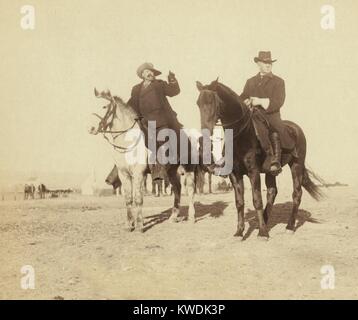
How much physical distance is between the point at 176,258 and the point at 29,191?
578cm

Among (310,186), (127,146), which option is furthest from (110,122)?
(310,186)

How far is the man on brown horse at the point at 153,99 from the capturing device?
440 inches

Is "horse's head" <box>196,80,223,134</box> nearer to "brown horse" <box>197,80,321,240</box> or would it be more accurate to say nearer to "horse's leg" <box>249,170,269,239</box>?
"brown horse" <box>197,80,321,240</box>

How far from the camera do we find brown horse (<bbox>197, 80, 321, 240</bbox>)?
364 inches

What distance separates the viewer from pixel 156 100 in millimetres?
11188

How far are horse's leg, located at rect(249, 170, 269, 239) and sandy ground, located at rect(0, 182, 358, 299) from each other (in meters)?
0.20

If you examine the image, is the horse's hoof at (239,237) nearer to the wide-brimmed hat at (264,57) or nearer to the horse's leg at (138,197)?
the horse's leg at (138,197)

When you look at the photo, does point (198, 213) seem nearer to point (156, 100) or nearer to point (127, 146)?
point (127, 146)

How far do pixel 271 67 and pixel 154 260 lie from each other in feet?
13.9

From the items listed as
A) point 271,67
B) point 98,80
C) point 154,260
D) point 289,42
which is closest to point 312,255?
point 154,260

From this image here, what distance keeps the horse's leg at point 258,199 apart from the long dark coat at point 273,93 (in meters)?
0.98

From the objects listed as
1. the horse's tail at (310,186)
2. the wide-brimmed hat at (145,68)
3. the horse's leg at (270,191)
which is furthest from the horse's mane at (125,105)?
the horse's tail at (310,186)

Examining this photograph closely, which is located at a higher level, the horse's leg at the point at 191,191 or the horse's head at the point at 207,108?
the horse's head at the point at 207,108
